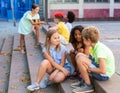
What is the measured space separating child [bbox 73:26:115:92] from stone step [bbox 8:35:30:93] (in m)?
1.45

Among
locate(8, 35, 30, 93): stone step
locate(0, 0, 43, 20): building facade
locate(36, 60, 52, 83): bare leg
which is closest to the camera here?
locate(36, 60, 52, 83): bare leg

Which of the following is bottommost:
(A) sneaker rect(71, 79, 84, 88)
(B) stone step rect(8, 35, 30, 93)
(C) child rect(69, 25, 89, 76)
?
(B) stone step rect(8, 35, 30, 93)

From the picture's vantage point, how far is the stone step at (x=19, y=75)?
628cm

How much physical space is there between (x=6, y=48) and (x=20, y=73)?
4.28 m

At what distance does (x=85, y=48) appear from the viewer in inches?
218

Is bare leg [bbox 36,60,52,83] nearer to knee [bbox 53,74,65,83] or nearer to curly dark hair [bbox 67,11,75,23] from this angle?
knee [bbox 53,74,65,83]

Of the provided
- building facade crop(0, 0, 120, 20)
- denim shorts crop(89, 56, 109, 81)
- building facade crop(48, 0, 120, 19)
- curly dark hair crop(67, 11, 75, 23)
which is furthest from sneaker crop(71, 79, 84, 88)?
building facade crop(48, 0, 120, 19)

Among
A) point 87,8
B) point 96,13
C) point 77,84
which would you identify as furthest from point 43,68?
point 96,13

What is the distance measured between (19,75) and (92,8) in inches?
578

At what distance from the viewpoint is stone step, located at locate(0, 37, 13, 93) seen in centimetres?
704

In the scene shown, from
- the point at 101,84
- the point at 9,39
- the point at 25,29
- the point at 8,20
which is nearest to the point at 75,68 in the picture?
the point at 101,84

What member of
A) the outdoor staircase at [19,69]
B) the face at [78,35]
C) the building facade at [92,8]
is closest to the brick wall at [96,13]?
the building facade at [92,8]

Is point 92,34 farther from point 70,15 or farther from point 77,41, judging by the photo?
point 70,15

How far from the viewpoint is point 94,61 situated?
518cm
